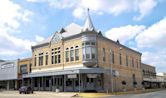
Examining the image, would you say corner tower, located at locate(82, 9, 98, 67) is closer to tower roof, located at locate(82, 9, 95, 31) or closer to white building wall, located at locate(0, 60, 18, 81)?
tower roof, located at locate(82, 9, 95, 31)

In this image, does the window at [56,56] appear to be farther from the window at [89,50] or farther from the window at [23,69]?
the window at [23,69]

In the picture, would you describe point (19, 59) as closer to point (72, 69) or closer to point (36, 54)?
point (36, 54)

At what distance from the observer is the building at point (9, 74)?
6950 cm

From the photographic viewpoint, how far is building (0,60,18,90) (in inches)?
2736

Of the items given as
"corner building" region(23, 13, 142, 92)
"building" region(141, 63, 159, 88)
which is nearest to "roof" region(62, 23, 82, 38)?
"corner building" region(23, 13, 142, 92)

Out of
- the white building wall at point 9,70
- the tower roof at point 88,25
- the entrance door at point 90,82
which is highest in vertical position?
the tower roof at point 88,25

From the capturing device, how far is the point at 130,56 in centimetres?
6762

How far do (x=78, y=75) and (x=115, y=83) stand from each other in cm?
1092

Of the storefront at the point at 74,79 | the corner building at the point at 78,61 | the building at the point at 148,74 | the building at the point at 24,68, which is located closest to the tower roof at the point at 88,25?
the corner building at the point at 78,61

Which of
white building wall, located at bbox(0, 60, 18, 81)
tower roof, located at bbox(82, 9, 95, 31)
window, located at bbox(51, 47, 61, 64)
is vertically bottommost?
white building wall, located at bbox(0, 60, 18, 81)

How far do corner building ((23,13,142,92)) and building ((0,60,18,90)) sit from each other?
1114cm

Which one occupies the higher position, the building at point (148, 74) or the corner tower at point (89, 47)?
the corner tower at point (89, 47)

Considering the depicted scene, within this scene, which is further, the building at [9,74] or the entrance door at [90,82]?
the building at [9,74]

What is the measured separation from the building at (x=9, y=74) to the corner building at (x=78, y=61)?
1114 cm
